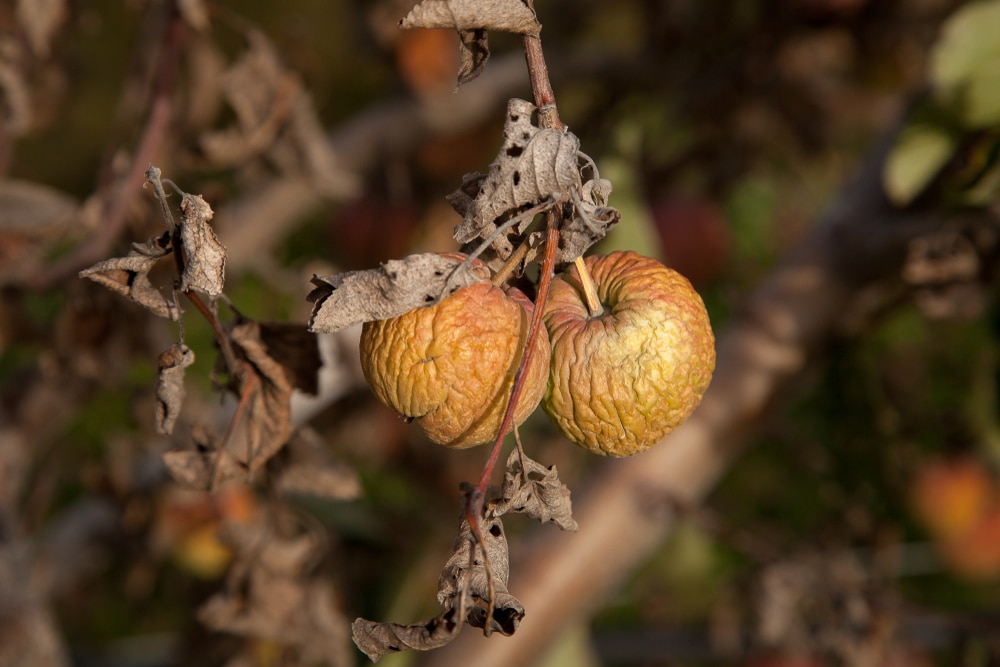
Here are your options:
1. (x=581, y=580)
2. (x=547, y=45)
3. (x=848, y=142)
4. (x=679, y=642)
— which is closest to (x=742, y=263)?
(x=848, y=142)

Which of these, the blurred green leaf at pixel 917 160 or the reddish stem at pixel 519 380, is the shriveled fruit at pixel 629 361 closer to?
the reddish stem at pixel 519 380

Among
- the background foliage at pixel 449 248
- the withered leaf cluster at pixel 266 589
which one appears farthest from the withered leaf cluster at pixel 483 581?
the withered leaf cluster at pixel 266 589

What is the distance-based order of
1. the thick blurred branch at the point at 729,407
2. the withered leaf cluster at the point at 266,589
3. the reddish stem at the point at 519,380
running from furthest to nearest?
1. the thick blurred branch at the point at 729,407
2. the withered leaf cluster at the point at 266,589
3. the reddish stem at the point at 519,380

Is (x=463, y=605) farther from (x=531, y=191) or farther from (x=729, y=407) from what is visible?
(x=729, y=407)

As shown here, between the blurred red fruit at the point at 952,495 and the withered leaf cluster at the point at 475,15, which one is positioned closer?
the withered leaf cluster at the point at 475,15

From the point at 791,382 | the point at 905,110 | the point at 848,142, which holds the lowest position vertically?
the point at 791,382

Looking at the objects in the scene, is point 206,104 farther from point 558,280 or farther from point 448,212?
point 558,280
